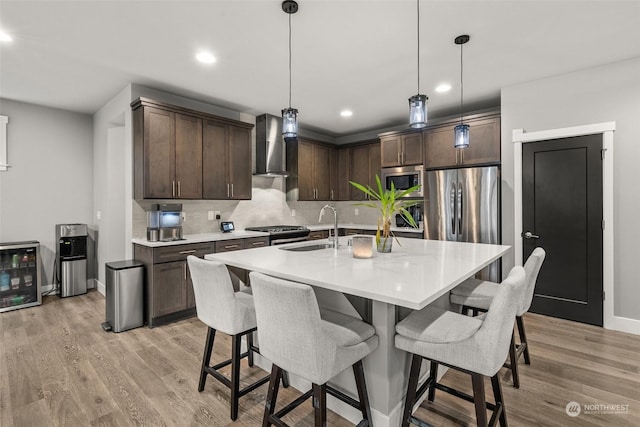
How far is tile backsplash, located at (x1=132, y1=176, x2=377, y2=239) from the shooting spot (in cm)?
423

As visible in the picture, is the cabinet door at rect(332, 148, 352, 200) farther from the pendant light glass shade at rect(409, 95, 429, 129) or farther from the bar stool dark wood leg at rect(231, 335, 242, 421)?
the bar stool dark wood leg at rect(231, 335, 242, 421)

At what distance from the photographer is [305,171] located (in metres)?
5.63

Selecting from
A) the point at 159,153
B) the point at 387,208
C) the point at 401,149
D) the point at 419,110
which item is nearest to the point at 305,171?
the point at 401,149

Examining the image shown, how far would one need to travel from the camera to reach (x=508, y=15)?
2400 millimetres

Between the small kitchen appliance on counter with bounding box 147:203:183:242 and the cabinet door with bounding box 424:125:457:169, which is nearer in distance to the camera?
the small kitchen appliance on counter with bounding box 147:203:183:242

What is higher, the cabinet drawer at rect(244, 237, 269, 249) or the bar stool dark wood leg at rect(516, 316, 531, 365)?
the cabinet drawer at rect(244, 237, 269, 249)

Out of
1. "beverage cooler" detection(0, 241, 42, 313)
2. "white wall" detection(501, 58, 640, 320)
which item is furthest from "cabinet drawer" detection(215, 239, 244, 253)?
"white wall" detection(501, 58, 640, 320)

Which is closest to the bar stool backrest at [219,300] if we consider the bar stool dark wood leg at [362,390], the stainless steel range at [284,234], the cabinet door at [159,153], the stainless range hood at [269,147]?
the bar stool dark wood leg at [362,390]

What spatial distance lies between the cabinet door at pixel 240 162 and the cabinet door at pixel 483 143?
2967mm

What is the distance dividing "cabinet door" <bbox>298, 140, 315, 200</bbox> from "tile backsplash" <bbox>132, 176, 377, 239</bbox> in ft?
0.95

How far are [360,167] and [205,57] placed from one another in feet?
11.4

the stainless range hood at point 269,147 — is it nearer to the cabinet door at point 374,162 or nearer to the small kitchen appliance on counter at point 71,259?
the cabinet door at point 374,162

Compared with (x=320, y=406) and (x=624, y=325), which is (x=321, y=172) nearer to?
(x=624, y=325)

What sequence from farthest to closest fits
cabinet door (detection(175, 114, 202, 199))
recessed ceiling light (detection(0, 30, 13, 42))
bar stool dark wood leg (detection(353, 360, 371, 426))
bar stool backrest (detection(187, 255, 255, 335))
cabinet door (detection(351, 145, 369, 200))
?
1. cabinet door (detection(351, 145, 369, 200))
2. cabinet door (detection(175, 114, 202, 199))
3. recessed ceiling light (detection(0, 30, 13, 42))
4. bar stool backrest (detection(187, 255, 255, 335))
5. bar stool dark wood leg (detection(353, 360, 371, 426))
